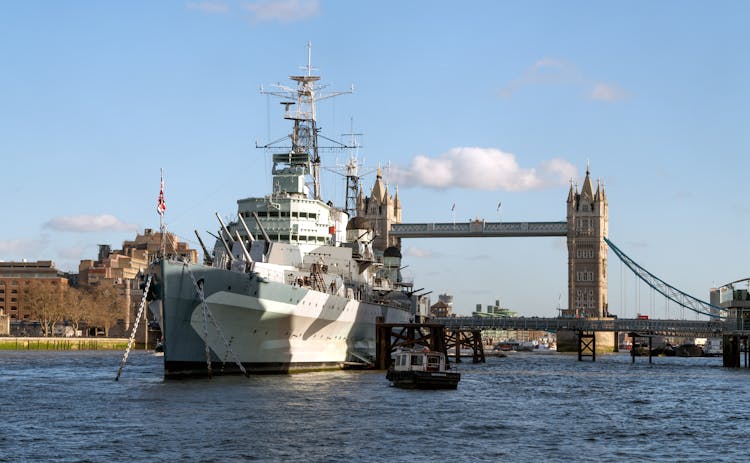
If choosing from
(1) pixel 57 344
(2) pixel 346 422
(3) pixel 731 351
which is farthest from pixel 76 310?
(2) pixel 346 422

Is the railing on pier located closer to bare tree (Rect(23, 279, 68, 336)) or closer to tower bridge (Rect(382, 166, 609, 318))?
tower bridge (Rect(382, 166, 609, 318))

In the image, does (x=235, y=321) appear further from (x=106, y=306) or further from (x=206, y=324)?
(x=106, y=306)

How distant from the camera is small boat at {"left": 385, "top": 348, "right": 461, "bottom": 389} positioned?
167 ft

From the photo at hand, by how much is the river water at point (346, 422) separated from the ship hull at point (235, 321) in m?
1.24

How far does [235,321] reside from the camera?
4950cm

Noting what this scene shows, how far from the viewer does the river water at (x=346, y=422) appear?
1173 inches

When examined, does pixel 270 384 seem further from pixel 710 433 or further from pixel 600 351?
pixel 600 351

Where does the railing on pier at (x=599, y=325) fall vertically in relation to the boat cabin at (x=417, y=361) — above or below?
above

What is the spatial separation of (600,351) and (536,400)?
12225cm

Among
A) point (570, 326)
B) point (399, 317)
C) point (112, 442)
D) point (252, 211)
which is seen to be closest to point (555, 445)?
point (112, 442)

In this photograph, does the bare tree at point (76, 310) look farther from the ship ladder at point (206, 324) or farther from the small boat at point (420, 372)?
the small boat at point (420, 372)

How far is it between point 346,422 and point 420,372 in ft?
50.0

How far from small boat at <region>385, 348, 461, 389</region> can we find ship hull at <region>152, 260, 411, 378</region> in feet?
18.1

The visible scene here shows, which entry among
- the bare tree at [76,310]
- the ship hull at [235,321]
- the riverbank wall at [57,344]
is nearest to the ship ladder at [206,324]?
the ship hull at [235,321]
